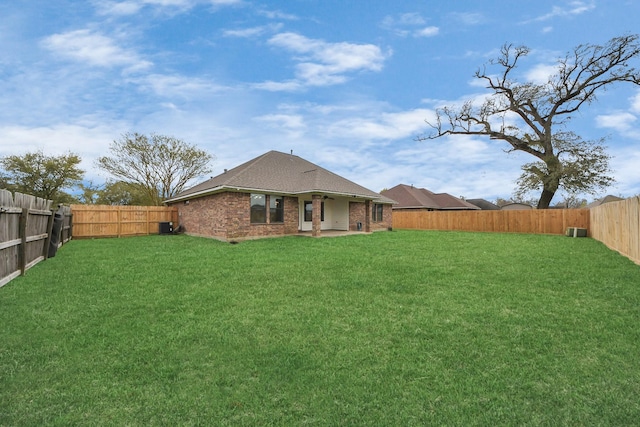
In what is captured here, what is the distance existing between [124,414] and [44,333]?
2.48m

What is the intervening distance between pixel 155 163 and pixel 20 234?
71.8ft

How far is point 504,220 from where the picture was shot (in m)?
20.6

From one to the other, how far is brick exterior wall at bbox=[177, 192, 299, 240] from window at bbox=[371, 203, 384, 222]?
746 centimetres

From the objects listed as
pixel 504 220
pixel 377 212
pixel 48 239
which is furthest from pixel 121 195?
pixel 504 220

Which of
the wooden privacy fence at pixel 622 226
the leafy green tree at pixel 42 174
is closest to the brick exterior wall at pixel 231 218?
the wooden privacy fence at pixel 622 226

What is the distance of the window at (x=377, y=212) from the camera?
2195cm

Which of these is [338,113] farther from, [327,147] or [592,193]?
[592,193]

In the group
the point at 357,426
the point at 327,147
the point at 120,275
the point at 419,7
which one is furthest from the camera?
the point at 327,147

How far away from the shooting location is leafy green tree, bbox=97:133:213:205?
2581cm

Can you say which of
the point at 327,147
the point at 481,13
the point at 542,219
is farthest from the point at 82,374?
the point at 542,219

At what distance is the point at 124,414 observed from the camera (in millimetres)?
2441

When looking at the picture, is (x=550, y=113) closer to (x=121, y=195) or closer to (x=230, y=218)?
(x=230, y=218)

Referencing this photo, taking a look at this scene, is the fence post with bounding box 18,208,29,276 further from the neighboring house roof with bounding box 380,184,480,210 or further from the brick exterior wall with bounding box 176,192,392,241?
the neighboring house roof with bounding box 380,184,480,210

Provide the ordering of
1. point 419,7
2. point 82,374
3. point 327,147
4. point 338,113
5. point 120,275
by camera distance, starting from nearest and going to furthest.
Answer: point 82,374 < point 120,275 < point 419,7 < point 338,113 < point 327,147
